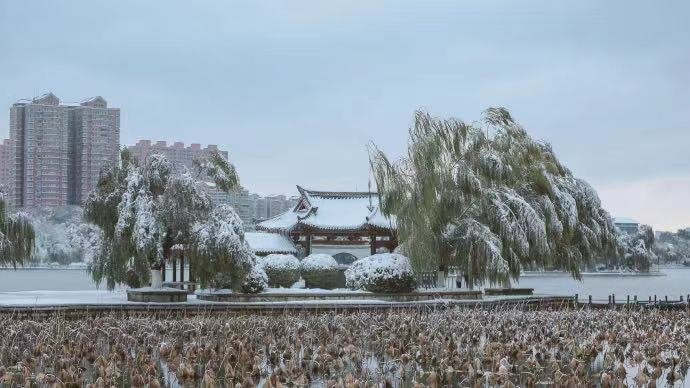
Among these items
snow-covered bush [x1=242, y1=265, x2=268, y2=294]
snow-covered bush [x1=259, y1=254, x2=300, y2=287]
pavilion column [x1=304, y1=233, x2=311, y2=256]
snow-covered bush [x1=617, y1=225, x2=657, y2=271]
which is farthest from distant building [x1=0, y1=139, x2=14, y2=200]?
snow-covered bush [x1=242, y1=265, x2=268, y2=294]

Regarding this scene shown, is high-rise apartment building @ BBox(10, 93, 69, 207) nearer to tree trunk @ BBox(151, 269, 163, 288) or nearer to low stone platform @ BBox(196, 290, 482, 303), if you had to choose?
tree trunk @ BBox(151, 269, 163, 288)

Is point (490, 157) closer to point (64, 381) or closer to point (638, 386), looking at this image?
point (638, 386)

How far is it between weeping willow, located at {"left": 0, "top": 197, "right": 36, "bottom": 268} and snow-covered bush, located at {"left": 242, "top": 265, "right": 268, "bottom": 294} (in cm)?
675

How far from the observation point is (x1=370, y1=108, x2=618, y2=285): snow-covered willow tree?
23.8 meters

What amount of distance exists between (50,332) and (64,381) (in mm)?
4882

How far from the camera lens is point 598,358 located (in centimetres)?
1234

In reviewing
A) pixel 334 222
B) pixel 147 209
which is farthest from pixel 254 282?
pixel 334 222

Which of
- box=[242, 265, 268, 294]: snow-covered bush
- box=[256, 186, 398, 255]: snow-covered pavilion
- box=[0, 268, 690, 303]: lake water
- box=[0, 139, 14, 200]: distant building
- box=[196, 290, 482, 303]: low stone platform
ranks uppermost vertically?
box=[0, 139, 14, 200]: distant building

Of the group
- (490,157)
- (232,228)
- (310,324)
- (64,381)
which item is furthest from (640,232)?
(64,381)

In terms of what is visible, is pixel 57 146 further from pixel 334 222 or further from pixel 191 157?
pixel 334 222

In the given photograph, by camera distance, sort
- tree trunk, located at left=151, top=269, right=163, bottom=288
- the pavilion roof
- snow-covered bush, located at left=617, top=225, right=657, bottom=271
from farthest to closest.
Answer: snow-covered bush, located at left=617, top=225, right=657, bottom=271 → the pavilion roof → tree trunk, located at left=151, top=269, right=163, bottom=288

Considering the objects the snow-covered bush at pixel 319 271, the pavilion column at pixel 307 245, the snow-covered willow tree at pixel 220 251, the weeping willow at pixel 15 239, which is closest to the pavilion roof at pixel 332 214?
the pavilion column at pixel 307 245

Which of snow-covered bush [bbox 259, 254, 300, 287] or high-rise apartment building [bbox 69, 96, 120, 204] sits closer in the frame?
snow-covered bush [bbox 259, 254, 300, 287]

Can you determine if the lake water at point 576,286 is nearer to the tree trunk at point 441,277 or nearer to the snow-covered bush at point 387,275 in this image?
the tree trunk at point 441,277
